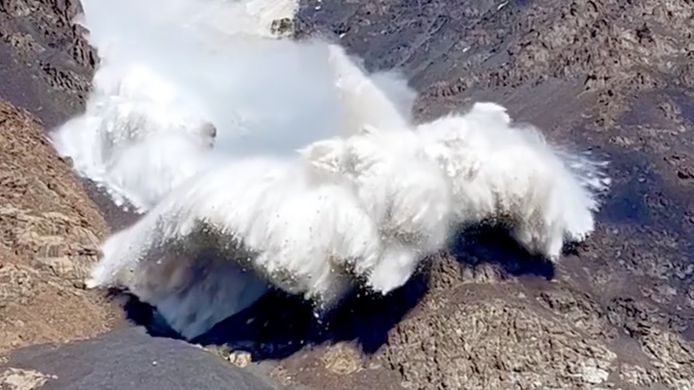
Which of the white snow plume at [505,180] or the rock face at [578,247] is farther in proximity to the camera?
the white snow plume at [505,180]

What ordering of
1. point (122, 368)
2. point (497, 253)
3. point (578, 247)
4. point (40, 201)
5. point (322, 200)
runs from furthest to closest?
point (40, 201) → point (578, 247) → point (497, 253) → point (322, 200) → point (122, 368)

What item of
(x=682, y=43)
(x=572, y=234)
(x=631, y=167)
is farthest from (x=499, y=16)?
(x=572, y=234)

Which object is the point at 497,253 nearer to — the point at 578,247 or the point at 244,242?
the point at 578,247

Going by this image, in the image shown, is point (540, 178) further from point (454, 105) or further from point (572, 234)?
point (454, 105)

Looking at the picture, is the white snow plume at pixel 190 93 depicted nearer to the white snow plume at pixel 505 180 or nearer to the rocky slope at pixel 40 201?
the rocky slope at pixel 40 201

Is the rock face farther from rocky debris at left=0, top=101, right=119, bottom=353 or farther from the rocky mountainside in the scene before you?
rocky debris at left=0, top=101, right=119, bottom=353

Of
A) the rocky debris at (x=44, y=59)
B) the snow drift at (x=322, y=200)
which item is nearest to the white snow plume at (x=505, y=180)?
the snow drift at (x=322, y=200)

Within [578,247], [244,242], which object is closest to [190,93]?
[244,242]

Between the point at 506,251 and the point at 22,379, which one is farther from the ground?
the point at 22,379
